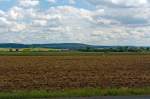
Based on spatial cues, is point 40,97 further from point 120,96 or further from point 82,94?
point 120,96

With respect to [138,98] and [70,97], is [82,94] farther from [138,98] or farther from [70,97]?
[138,98]

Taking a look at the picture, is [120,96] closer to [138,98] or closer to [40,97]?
[138,98]

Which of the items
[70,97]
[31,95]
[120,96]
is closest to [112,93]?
[120,96]

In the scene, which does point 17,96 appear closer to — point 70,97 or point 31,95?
point 31,95

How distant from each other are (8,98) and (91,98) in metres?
3.14

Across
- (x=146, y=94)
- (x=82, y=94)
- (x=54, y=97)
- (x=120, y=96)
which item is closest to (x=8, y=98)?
(x=54, y=97)

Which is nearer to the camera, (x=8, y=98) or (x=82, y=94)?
(x=8, y=98)

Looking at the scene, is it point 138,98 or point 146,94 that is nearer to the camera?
point 138,98

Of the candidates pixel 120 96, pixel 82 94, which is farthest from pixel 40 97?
pixel 120 96

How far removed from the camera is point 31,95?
51.8ft

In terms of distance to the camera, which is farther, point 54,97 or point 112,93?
point 112,93

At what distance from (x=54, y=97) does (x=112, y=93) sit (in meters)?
2.66

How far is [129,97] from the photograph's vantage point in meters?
15.1

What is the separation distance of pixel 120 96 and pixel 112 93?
1024mm
